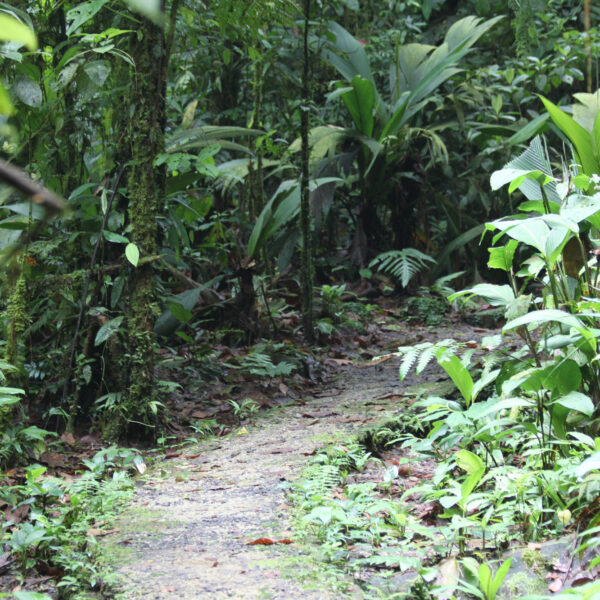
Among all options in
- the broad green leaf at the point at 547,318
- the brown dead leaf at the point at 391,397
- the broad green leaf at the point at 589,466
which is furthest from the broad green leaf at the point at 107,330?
the broad green leaf at the point at 589,466

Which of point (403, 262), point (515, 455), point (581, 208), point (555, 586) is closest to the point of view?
point (555, 586)

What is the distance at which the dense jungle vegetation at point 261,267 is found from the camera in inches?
83.4

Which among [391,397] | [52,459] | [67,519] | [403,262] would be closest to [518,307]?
[391,397]

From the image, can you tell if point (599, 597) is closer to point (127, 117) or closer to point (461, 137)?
point (127, 117)

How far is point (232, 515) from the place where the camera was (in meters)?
2.35

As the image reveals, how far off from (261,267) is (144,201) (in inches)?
111

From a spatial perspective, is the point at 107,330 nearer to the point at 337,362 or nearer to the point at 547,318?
the point at 337,362

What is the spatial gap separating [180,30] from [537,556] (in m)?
A: 3.97

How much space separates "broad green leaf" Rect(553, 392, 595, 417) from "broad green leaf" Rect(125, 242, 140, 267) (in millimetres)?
1939

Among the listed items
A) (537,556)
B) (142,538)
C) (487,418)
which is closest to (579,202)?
(487,418)

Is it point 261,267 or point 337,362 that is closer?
point 337,362

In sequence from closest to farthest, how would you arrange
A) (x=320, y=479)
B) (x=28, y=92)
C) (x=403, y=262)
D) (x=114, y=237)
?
(x=320, y=479) < (x=28, y=92) < (x=114, y=237) < (x=403, y=262)

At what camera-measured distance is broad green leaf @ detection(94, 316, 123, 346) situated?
3.25 meters

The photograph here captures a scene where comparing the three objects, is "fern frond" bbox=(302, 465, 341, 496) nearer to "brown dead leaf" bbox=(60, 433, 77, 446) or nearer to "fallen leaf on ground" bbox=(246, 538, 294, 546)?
"fallen leaf on ground" bbox=(246, 538, 294, 546)
